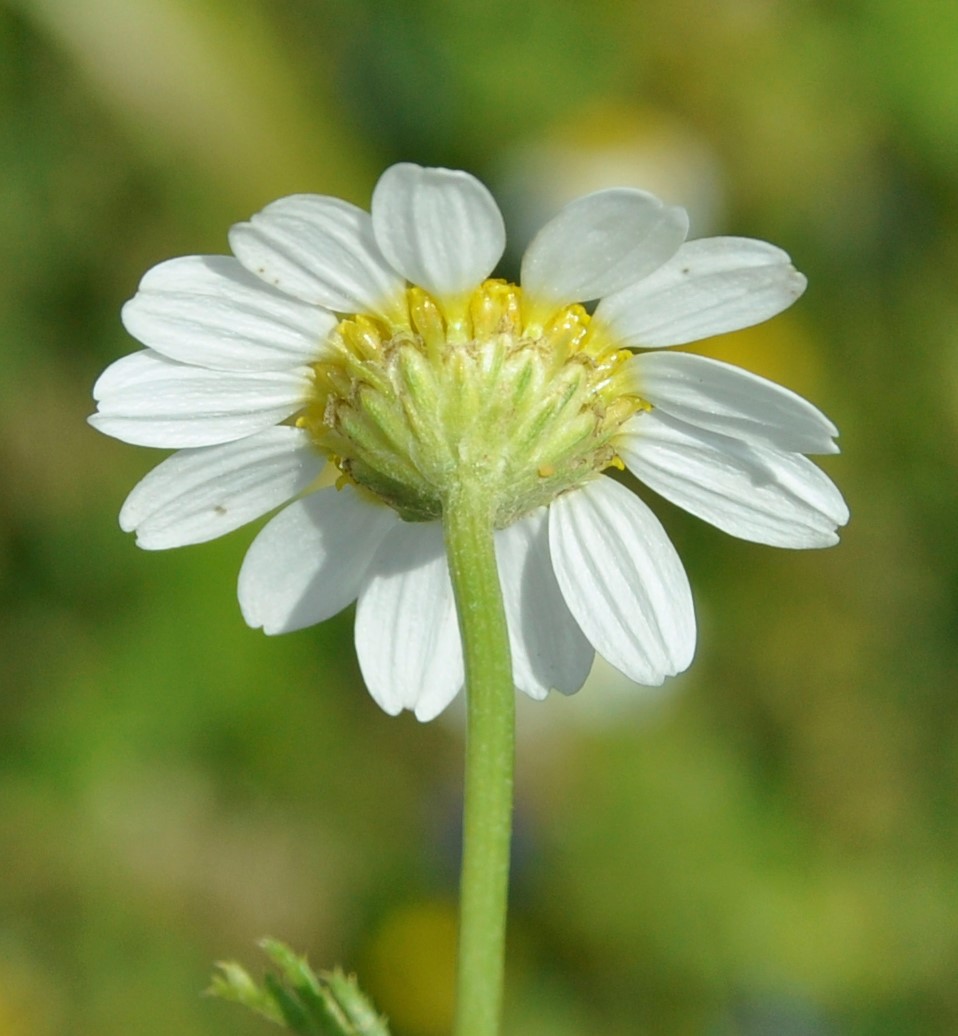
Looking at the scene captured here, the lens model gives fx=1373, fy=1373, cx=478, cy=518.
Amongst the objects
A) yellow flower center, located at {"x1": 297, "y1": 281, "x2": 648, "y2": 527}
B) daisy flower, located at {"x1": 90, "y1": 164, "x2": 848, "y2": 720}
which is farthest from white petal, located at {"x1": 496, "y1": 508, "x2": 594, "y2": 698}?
yellow flower center, located at {"x1": 297, "y1": 281, "x2": 648, "y2": 527}

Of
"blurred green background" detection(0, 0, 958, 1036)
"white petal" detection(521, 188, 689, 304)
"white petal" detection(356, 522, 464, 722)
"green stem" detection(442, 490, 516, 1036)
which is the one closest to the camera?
"green stem" detection(442, 490, 516, 1036)

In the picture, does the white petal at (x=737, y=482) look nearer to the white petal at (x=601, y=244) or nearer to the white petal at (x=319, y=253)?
the white petal at (x=601, y=244)

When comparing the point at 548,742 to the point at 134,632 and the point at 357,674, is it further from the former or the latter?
the point at 134,632

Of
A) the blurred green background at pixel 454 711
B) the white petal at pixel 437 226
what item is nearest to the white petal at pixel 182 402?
the white petal at pixel 437 226

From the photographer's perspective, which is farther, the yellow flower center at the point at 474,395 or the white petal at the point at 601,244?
the yellow flower center at the point at 474,395

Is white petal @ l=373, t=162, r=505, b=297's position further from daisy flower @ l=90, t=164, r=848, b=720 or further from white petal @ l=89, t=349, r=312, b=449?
white petal @ l=89, t=349, r=312, b=449

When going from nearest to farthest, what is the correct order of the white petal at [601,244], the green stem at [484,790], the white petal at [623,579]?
the green stem at [484,790]
the white petal at [601,244]
the white petal at [623,579]

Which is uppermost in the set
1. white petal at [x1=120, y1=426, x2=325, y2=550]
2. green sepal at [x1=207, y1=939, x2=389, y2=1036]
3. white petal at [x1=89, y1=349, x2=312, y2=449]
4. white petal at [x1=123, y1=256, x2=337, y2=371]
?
white petal at [x1=123, y1=256, x2=337, y2=371]
